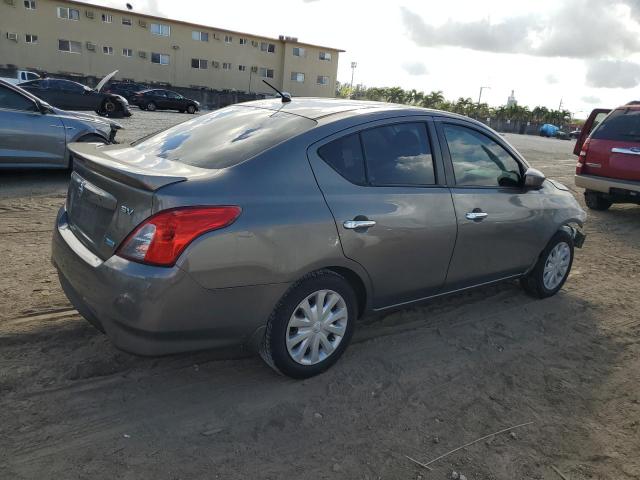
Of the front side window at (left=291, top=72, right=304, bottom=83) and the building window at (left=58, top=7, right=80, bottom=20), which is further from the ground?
the building window at (left=58, top=7, right=80, bottom=20)

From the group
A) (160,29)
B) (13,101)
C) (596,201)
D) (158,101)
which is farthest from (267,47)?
(13,101)

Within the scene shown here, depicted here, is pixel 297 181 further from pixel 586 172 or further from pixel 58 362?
pixel 586 172

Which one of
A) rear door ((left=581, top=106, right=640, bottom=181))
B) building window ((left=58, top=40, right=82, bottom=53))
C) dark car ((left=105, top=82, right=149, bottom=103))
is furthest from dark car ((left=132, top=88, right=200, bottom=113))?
rear door ((left=581, top=106, right=640, bottom=181))

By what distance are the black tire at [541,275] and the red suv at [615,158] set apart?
13.6 feet

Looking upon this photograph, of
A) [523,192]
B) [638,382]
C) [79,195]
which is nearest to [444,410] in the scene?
[638,382]

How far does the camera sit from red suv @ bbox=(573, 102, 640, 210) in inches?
321

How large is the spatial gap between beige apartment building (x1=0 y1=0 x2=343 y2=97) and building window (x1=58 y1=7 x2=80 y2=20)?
2.8 inches

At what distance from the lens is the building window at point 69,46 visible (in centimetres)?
4141

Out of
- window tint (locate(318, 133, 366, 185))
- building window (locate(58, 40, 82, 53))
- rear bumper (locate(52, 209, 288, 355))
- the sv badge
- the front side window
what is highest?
building window (locate(58, 40, 82, 53))

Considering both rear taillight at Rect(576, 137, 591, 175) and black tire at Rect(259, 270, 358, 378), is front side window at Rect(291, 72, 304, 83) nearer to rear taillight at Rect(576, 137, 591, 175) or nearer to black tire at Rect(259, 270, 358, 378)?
rear taillight at Rect(576, 137, 591, 175)

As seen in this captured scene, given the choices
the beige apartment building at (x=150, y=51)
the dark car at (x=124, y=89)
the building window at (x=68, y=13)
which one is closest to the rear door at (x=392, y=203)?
the dark car at (x=124, y=89)

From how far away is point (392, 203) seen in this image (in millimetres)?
3363

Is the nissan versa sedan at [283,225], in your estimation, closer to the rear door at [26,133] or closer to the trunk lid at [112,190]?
the trunk lid at [112,190]

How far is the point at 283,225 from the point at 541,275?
2934 mm
